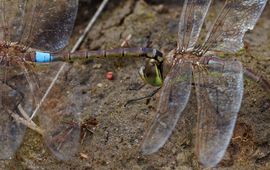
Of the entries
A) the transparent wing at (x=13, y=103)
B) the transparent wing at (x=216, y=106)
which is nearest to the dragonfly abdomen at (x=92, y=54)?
the transparent wing at (x=13, y=103)

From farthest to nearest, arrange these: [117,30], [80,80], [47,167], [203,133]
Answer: [117,30]
[80,80]
[47,167]
[203,133]

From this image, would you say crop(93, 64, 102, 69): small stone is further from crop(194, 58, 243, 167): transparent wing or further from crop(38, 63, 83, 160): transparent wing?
crop(194, 58, 243, 167): transparent wing

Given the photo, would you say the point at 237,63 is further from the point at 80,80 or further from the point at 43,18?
the point at 43,18

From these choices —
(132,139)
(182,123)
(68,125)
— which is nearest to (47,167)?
(68,125)

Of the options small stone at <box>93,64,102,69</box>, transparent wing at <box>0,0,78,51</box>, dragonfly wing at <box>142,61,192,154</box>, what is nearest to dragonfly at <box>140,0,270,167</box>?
dragonfly wing at <box>142,61,192,154</box>

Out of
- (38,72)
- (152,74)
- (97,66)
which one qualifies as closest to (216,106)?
(152,74)

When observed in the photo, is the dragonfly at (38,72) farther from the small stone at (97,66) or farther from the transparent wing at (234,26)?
the transparent wing at (234,26)
